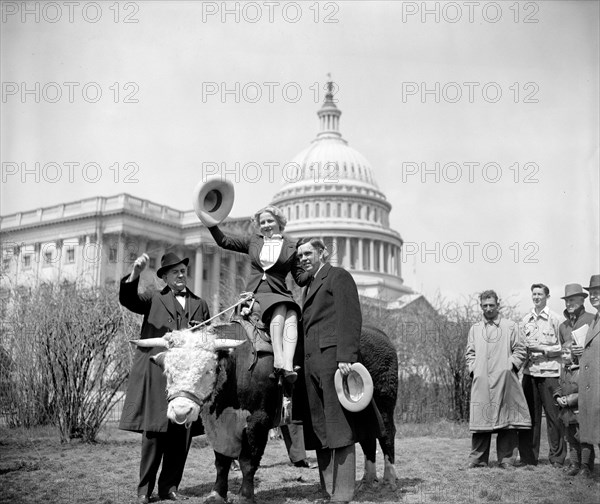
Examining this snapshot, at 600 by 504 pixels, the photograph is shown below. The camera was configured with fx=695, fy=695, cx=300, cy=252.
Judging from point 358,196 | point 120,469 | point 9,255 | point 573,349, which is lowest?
point 120,469

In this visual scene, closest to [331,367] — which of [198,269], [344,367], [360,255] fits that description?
[344,367]

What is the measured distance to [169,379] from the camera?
5.64m

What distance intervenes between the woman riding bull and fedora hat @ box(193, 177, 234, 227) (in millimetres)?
167

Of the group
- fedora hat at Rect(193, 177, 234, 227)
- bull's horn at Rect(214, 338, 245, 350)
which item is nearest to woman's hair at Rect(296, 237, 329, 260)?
fedora hat at Rect(193, 177, 234, 227)

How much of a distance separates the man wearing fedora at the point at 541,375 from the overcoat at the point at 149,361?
5.13m

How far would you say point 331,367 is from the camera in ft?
21.5

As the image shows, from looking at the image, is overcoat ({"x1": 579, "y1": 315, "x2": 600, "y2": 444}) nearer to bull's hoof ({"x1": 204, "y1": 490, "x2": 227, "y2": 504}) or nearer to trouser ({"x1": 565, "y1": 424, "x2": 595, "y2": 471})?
Result: trouser ({"x1": 565, "y1": 424, "x2": 595, "y2": 471})

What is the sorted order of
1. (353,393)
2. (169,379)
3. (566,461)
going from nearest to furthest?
(169,379) < (353,393) < (566,461)

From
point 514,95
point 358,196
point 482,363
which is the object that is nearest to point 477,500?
point 482,363

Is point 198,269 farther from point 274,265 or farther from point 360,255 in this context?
point 274,265

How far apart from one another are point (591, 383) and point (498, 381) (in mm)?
2060

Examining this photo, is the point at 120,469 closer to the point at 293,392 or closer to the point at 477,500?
the point at 293,392

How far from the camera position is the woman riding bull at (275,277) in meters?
6.32

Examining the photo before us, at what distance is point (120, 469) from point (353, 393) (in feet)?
13.7
